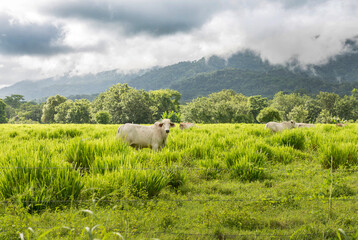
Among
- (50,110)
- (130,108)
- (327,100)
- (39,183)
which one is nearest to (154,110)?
(130,108)

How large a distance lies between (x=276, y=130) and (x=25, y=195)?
1160cm

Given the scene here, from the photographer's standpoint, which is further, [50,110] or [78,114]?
[50,110]

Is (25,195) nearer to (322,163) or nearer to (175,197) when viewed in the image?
(175,197)

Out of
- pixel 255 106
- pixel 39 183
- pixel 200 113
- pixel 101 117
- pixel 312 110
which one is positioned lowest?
pixel 39 183

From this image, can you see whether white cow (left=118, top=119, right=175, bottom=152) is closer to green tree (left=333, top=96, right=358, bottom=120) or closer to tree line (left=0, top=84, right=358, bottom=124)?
tree line (left=0, top=84, right=358, bottom=124)

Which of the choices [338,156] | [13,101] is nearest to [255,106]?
[338,156]

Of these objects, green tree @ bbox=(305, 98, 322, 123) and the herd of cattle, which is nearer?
the herd of cattle

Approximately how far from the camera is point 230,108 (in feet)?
259

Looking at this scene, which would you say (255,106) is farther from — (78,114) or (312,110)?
(78,114)

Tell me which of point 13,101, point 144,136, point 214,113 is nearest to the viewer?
point 144,136

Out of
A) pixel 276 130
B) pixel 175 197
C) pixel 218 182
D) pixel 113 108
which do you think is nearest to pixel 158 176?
pixel 175 197

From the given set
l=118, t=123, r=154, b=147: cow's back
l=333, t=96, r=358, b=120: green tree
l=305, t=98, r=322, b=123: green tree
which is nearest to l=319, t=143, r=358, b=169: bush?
l=118, t=123, r=154, b=147: cow's back

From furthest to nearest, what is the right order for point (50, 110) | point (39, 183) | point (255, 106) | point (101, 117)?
1. point (255, 106)
2. point (50, 110)
3. point (101, 117)
4. point (39, 183)

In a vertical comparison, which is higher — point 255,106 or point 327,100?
point 327,100
